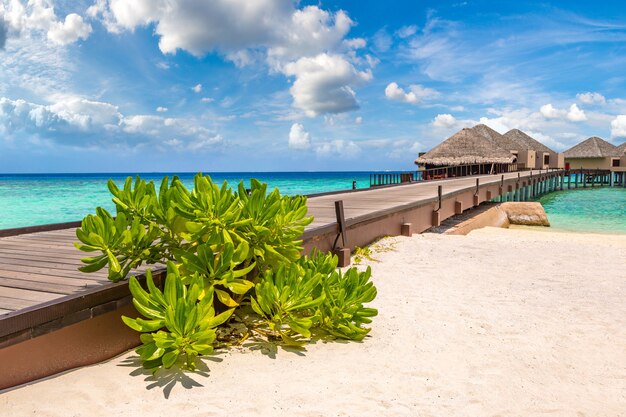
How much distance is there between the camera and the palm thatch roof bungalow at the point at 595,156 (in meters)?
58.1

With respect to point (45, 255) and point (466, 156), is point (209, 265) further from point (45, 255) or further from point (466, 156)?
point (466, 156)

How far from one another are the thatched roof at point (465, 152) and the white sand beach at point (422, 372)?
36.0 m

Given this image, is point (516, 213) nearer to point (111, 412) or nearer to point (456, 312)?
point (456, 312)

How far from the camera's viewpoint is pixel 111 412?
270 centimetres

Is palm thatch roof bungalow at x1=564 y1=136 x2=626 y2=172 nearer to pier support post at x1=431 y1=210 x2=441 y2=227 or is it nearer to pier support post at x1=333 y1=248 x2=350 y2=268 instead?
pier support post at x1=431 y1=210 x2=441 y2=227

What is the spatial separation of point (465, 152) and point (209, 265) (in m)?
40.9

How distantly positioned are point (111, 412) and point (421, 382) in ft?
7.02

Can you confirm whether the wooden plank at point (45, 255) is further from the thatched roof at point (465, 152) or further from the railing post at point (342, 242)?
the thatched roof at point (465, 152)

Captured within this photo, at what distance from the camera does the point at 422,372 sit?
3459 mm

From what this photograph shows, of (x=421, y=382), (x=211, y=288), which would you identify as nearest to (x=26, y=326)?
(x=211, y=288)

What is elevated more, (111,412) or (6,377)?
(6,377)

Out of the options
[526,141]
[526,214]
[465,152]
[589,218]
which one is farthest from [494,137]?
[526,214]

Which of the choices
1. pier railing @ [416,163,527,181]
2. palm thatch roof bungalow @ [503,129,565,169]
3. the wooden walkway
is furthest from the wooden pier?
palm thatch roof bungalow @ [503,129,565,169]

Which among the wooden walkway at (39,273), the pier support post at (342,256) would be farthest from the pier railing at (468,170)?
the wooden walkway at (39,273)
